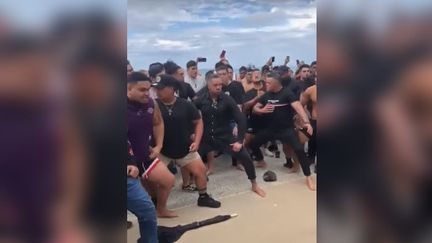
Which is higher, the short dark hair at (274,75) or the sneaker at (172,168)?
the short dark hair at (274,75)

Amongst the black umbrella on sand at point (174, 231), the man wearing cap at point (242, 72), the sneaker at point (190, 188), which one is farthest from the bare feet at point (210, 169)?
the man wearing cap at point (242, 72)

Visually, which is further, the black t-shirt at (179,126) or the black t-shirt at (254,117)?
the black t-shirt at (254,117)

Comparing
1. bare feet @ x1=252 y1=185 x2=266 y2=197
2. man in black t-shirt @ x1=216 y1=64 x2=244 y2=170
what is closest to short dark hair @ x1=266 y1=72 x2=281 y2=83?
man in black t-shirt @ x1=216 y1=64 x2=244 y2=170

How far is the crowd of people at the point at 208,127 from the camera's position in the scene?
1.52 metres

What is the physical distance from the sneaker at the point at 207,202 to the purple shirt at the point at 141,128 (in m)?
0.39

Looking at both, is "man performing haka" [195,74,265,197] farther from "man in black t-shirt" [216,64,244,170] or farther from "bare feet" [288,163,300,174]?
"bare feet" [288,163,300,174]

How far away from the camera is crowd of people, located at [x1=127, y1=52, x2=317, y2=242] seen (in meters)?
1.52

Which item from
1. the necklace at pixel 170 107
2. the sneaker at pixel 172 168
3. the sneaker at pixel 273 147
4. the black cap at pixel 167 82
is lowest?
the sneaker at pixel 172 168

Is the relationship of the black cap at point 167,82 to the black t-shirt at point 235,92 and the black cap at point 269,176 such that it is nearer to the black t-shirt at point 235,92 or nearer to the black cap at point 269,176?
the black t-shirt at point 235,92

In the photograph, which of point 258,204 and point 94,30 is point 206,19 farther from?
point 258,204

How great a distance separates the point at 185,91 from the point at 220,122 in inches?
9.3

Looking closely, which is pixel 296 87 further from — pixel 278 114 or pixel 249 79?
pixel 278 114

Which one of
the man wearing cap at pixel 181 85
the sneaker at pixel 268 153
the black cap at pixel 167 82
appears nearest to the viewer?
the man wearing cap at pixel 181 85

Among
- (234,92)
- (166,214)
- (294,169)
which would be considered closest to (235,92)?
(234,92)
